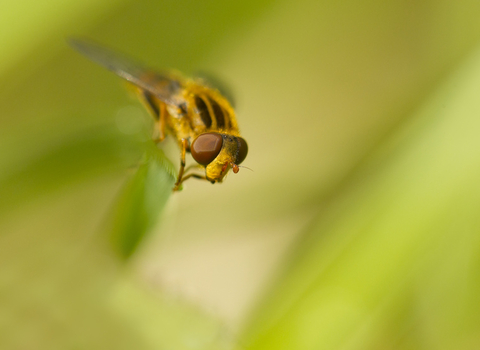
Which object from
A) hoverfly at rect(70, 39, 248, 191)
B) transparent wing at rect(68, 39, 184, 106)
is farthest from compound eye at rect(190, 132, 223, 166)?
transparent wing at rect(68, 39, 184, 106)

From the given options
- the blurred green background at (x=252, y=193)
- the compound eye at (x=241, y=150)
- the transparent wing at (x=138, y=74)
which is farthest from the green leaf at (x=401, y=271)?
the transparent wing at (x=138, y=74)

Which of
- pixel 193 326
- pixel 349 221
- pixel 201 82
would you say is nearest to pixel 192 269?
pixel 193 326

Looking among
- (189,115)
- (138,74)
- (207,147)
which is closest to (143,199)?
(207,147)

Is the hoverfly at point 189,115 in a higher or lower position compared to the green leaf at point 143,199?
higher

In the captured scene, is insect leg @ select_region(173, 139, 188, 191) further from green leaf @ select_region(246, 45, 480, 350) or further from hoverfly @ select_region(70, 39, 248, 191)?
green leaf @ select_region(246, 45, 480, 350)

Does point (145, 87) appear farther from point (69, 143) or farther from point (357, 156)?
point (357, 156)

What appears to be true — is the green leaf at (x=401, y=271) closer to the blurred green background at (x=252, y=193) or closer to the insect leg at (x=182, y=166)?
the blurred green background at (x=252, y=193)

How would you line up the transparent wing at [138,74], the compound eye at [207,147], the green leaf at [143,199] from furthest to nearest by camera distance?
the transparent wing at [138,74] → the compound eye at [207,147] → the green leaf at [143,199]
